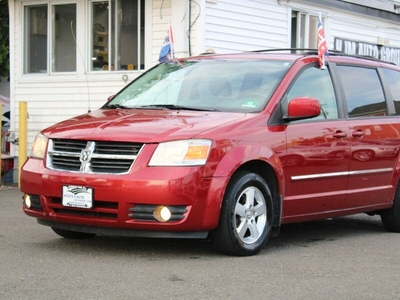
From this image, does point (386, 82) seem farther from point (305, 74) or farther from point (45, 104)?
point (45, 104)

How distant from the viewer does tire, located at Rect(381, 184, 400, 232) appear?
8383 millimetres

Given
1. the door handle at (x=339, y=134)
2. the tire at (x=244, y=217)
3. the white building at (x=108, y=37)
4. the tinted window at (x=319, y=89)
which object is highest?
the white building at (x=108, y=37)

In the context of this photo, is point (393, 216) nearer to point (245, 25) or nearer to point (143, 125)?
point (143, 125)

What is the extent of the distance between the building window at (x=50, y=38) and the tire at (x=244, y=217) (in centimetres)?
835

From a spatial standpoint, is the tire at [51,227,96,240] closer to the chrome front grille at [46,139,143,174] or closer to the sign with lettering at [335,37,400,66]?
the chrome front grille at [46,139,143,174]

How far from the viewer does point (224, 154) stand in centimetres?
628

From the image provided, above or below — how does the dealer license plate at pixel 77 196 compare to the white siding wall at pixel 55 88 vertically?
below

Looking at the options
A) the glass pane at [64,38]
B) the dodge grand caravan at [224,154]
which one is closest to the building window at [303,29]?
the glass pane at [64,38]

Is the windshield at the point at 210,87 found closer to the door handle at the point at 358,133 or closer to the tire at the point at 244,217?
the tire at the point at 244,217

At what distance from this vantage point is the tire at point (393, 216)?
27.5 ft

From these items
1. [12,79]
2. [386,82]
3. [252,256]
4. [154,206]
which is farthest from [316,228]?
[12,79]

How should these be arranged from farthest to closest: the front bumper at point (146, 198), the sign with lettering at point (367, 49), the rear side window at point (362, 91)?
the sign with lettering at point (367, 49)
the rear side window at point (362, 91)
the front bumper at point (146, 198)

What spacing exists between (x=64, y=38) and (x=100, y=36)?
815 mm

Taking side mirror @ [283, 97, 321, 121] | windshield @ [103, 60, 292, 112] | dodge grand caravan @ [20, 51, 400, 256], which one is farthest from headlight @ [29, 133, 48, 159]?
side mirror @ [283, 97, 321, 121]
